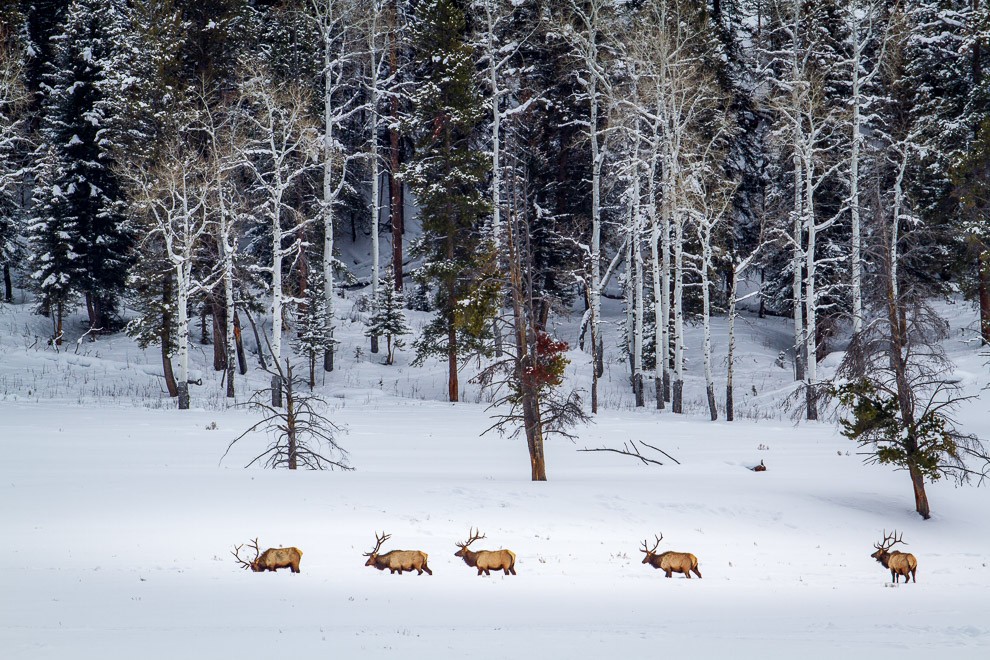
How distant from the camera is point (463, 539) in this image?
41.7ft

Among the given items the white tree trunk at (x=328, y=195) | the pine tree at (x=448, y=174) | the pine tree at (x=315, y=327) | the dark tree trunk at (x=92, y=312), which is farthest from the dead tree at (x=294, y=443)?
the dark tree trunk at (x=92, y=312)

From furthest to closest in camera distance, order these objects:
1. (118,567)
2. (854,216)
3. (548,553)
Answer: (854,216)
(548,553)
(118,567)

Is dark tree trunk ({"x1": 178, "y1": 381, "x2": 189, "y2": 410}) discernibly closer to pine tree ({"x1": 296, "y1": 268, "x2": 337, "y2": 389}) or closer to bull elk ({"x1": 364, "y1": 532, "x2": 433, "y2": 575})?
pine tree ({"x1": 296, "y1": 268, "x2": 337, "y2": 389})

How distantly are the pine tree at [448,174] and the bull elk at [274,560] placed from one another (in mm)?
17842

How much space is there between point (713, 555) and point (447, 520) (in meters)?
4.60

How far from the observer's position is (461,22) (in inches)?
1218

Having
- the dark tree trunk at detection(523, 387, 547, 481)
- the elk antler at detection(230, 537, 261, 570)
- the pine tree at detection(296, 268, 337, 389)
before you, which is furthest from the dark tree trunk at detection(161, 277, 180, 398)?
the elk antler at detection(230, 537, 261, 570)

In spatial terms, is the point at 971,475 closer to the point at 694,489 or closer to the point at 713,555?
the point at 694,489

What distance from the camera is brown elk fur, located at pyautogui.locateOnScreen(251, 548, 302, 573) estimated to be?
1064cm

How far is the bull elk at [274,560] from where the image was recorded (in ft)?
34.9

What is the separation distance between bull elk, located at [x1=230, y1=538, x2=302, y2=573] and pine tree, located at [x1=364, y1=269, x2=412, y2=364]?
22.7 m

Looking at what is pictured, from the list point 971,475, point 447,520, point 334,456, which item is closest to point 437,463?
point 334,456

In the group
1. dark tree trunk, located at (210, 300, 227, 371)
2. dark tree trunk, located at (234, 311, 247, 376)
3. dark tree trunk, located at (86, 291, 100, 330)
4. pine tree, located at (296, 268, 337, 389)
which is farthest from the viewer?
dark tree trunk, located at (86, 291, 100, 330)

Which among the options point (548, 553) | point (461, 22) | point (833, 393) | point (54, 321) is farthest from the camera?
point (54, 321)
